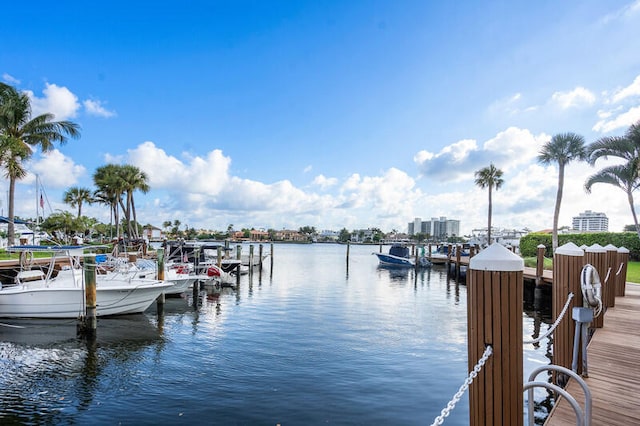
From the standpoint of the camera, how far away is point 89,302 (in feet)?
42.1

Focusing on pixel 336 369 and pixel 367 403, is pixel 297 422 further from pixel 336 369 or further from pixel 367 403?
pixel 336 369

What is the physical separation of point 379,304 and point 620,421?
16334mm

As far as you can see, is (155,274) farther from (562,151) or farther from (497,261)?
(562,151)

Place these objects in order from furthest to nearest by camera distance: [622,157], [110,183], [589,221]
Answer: [589,221] → [110,183] → [622,157]

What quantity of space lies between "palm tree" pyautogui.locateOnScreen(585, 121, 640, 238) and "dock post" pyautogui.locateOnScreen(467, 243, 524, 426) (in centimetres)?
2051

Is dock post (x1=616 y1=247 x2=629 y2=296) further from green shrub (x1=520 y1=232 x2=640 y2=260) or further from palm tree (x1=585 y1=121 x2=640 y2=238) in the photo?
green shrub (x1=520 y1=232 x2=640 y2=260)

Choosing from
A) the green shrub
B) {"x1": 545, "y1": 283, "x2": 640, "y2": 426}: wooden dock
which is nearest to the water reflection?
{"x1": 545, "y1": 283, "x2": 640, "y2": 426}: wooden dock

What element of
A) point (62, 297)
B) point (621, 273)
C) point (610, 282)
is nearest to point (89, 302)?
point (62, 297)

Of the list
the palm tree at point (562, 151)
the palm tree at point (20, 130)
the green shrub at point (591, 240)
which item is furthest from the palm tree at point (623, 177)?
the palm tree at point (20, 130)

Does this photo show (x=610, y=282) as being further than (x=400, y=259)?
No

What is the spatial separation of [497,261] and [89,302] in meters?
14.1

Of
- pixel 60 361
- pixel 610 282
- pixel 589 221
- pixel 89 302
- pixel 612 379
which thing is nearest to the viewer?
pixel 612 379

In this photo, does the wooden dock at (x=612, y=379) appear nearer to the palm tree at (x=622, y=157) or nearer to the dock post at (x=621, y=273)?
the dock post at (x=621, y=273)

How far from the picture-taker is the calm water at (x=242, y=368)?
720 cm
